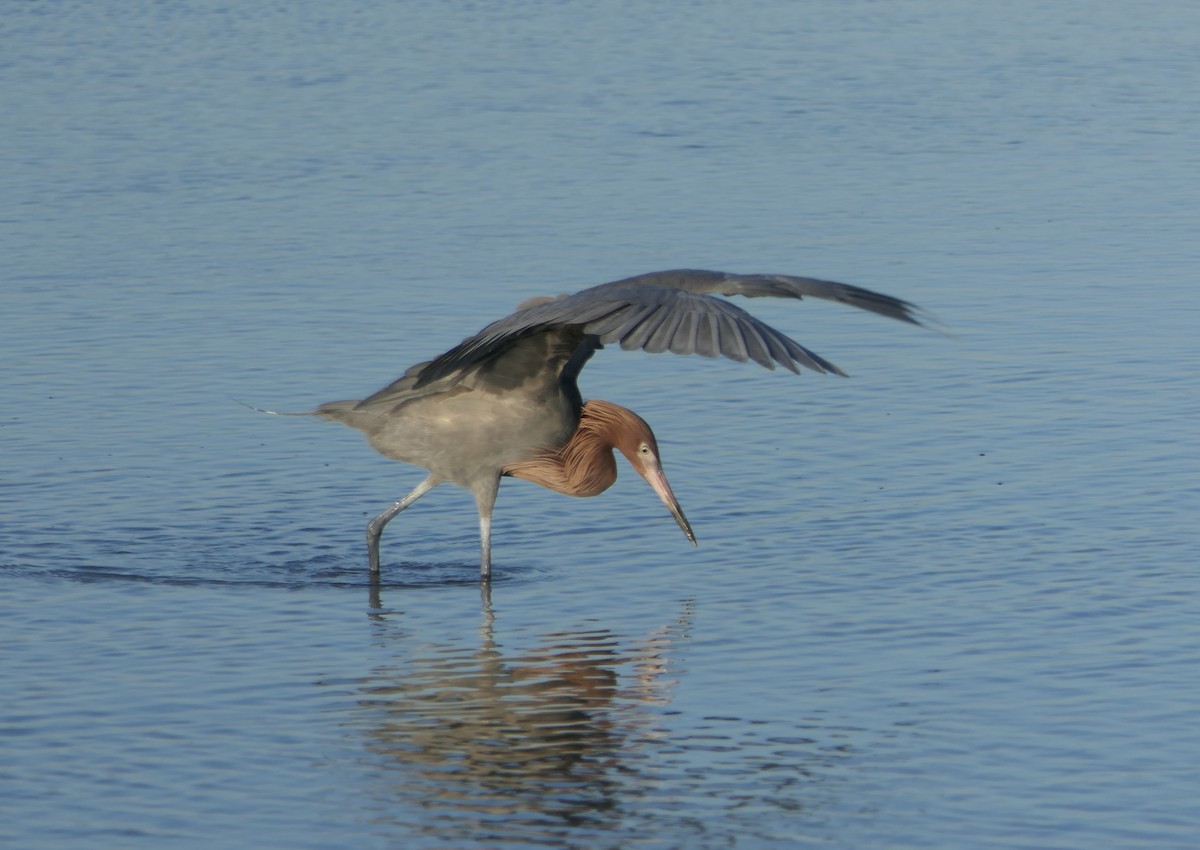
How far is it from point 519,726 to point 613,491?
3606mm

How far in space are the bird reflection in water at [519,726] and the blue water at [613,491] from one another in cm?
3

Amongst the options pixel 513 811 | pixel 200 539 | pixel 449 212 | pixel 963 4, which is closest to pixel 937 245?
pixel 449 212

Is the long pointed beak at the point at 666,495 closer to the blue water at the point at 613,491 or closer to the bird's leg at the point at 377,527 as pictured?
the blue water at the point at 613,491

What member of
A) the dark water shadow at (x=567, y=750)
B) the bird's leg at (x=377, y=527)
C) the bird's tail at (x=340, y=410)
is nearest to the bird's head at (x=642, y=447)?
the bird's leg at (x=377, y=527)

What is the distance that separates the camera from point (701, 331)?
7684 millimetres

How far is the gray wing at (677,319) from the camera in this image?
7.50 meters

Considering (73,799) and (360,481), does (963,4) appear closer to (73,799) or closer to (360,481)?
(360,481)

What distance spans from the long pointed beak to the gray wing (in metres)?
0.75

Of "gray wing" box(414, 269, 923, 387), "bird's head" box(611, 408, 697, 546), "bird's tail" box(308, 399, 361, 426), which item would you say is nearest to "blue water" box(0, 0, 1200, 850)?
"bird's head" box(611, 408, 697, 546)

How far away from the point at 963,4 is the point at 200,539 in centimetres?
2167

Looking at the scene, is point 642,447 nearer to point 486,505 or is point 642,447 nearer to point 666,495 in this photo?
point 666,495

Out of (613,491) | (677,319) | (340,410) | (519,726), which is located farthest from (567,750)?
(613,491)

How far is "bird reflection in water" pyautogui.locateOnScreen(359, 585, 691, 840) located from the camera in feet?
23.2

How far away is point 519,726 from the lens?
7.89 m
